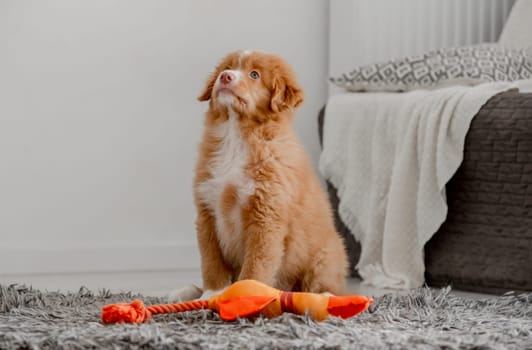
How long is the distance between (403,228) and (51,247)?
4.28 feet

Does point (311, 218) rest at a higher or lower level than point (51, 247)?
higher

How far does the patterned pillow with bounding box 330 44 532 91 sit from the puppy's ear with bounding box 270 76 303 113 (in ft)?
3.18

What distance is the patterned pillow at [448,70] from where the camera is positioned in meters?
2.83

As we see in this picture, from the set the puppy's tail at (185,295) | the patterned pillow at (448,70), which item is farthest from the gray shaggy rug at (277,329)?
the patterned pillow at (448,70)

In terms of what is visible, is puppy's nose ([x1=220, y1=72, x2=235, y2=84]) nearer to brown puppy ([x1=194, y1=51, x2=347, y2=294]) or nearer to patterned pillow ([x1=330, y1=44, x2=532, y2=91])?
brown puppy ([x1=194, y1=51, x2=347, y2=294])

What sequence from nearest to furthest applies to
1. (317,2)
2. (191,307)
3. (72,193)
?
1. (191,307)
2. (72,193)
3. (317,2)

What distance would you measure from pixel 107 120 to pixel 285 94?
1.35 metres

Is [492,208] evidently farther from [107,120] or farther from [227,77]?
[107,120]

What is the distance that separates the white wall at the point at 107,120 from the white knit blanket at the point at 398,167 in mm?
664

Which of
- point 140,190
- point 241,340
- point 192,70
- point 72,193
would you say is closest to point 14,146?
point 72,193

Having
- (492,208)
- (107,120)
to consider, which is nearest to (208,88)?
(492,208)

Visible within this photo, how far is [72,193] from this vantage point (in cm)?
319

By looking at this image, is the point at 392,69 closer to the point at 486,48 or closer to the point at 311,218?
the point at 486,48

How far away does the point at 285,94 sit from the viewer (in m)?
2.05
